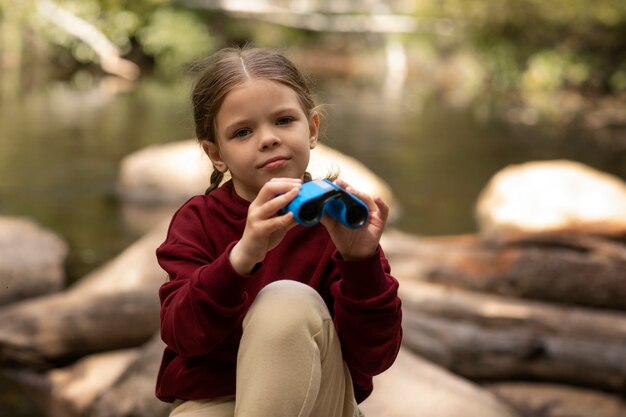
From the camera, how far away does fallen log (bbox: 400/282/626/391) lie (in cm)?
367

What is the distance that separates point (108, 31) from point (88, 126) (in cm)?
973

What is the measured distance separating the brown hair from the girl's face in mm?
19

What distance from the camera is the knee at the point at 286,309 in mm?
1739

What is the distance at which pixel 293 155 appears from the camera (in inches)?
74.3

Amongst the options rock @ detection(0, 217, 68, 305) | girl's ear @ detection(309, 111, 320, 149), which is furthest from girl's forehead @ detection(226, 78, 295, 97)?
rock @ detection(0, 217, 68, 305)

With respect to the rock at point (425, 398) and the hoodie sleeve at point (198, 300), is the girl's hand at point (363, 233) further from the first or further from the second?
the rock at point (425, 398)

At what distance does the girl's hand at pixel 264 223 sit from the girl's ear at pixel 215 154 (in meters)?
0.33

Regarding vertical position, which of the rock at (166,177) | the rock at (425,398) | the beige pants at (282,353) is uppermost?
the beige pants at (282,353)

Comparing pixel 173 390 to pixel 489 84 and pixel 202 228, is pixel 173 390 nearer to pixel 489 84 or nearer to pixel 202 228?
pixel 202 228

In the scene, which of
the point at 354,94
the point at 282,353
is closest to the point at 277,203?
the point at 282,353

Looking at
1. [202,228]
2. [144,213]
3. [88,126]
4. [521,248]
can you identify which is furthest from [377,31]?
[202,228]

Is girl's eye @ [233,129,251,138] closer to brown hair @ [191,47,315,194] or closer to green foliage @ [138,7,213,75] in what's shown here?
brown hair @ [191,47,315,194]

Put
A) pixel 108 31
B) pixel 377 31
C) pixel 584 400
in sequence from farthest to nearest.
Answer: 1. pixel 377 31
2. pixel 108 31
3. pixel 584 400

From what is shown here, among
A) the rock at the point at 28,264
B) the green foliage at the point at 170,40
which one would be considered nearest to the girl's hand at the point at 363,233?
the rock at the point at 28,264
